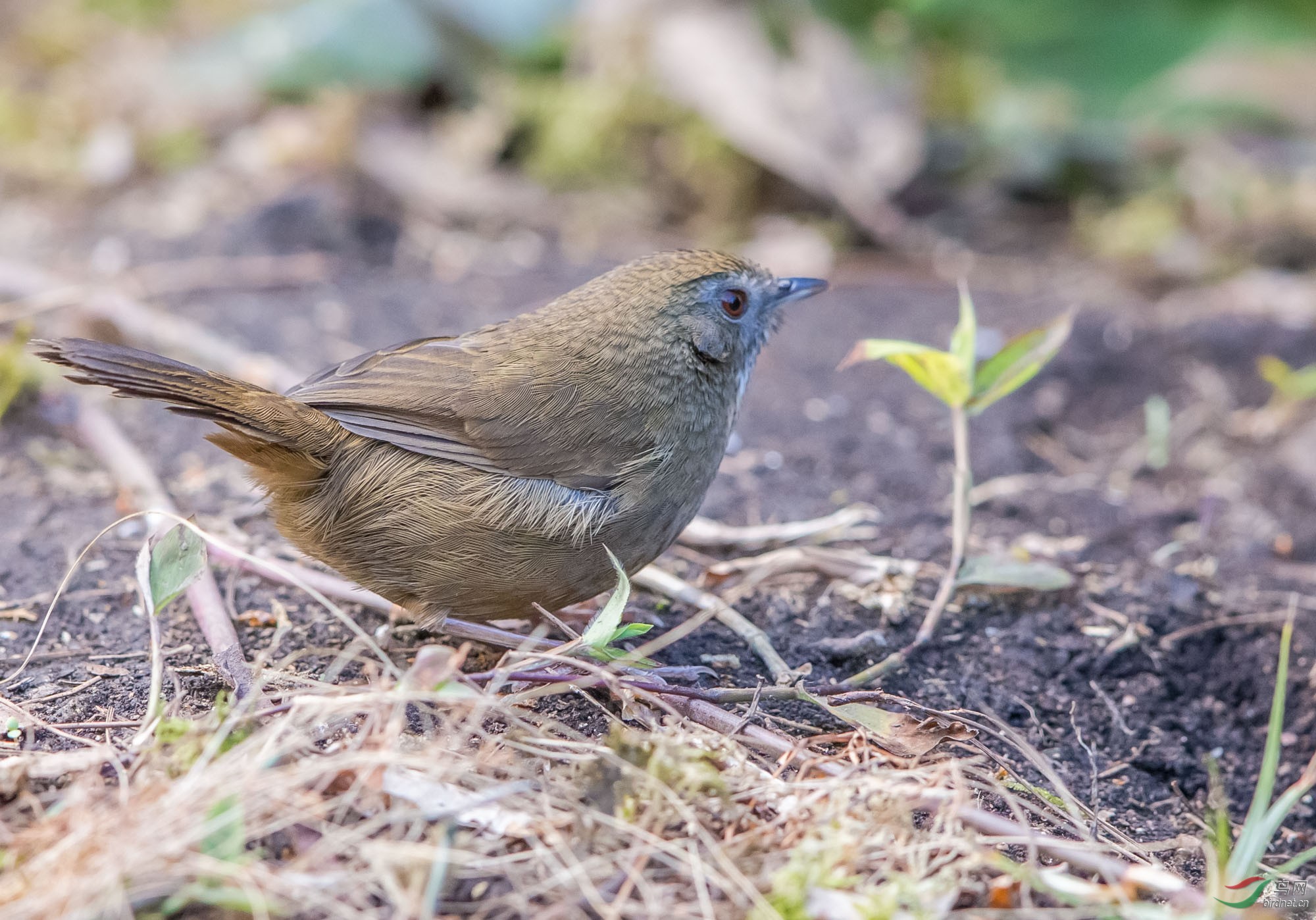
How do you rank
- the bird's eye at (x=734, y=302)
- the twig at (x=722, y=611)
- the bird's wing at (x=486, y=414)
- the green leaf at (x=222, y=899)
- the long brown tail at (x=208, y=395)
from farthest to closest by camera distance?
the bird's eye at (x=734, y=302) → the bird's wing at (x=486, y=414) → the twig at (x=722, y=611) → the long brown tail at (x=208, y=395) → the green leaf at (x=222, y=899)

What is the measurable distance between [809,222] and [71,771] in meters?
5.49

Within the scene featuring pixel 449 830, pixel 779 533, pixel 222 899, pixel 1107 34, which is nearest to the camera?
pixel 222 899

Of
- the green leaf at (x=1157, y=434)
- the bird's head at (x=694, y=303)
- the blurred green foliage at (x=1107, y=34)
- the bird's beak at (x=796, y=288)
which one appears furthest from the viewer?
the blurred green foliage at (x=1107, y=34)

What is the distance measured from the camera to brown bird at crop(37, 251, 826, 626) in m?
3.14

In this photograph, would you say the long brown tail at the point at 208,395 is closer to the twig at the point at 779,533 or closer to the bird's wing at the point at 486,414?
the bird's wing at the point at 486,414

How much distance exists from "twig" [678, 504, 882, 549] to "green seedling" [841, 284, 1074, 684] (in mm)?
483

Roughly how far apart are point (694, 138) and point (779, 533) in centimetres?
386

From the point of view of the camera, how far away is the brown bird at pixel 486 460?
314 cm

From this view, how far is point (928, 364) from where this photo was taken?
3264 mm

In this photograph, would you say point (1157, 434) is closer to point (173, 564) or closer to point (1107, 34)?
point (1107, 34)

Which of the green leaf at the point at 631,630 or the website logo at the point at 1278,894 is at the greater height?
the green leaf at the point at 631,630

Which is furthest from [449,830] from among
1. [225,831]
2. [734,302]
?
[734,302]

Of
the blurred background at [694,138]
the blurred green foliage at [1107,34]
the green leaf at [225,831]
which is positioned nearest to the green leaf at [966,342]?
the green leaf at [225,831]

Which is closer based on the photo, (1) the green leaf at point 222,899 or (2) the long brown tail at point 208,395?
(1) the green leaf at point 222,899
